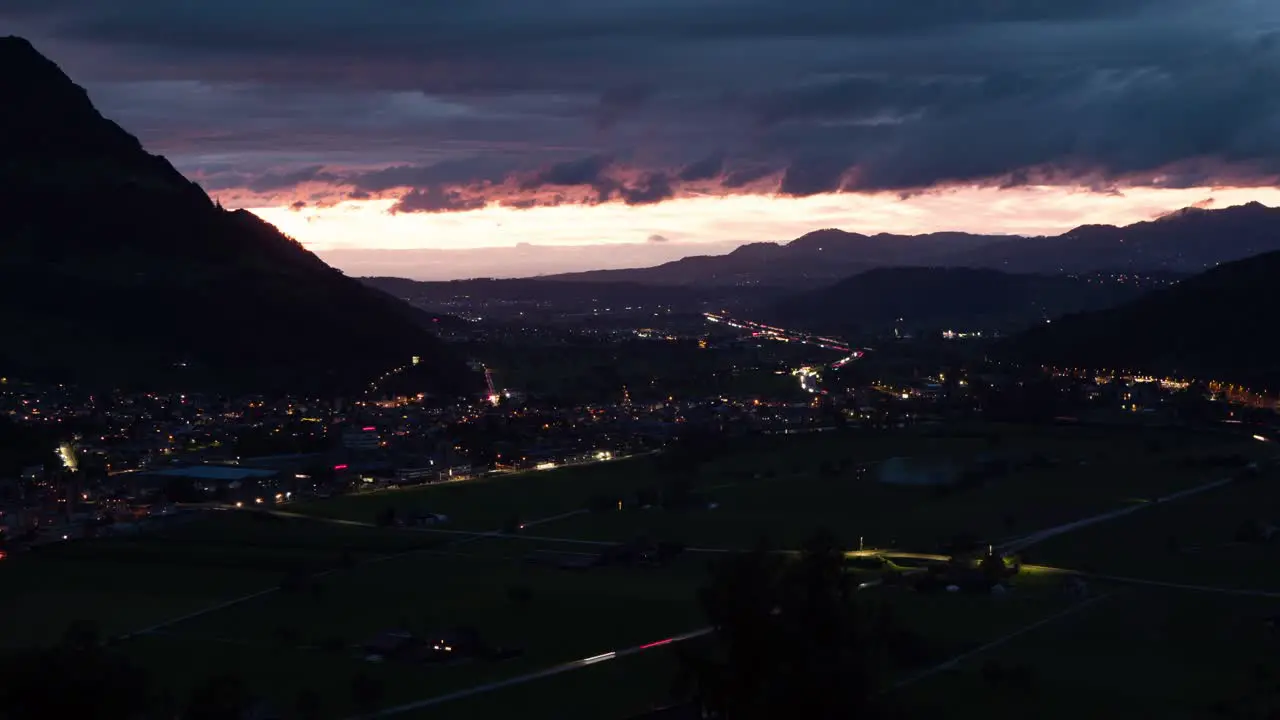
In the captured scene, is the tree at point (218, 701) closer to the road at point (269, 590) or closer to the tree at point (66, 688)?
the tree at point (66, 688)

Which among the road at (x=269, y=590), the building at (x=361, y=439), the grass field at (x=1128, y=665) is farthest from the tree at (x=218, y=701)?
the building at (x=361, y=439)

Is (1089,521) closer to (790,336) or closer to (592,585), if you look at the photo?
(592,585)

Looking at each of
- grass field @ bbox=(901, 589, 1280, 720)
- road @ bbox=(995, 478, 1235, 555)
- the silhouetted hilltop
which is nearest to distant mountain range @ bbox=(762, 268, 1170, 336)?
the silhouetted hilltop

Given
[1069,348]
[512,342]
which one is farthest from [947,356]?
[512,342]

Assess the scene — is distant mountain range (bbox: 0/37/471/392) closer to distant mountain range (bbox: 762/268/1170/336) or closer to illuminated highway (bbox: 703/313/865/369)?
illuminated highway (bbox: 703/313/865/369)

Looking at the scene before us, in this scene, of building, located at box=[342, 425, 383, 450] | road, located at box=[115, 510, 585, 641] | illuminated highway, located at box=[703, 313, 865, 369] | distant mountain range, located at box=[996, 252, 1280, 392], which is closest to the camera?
road, located at box=[115, 510, 585, 641]
